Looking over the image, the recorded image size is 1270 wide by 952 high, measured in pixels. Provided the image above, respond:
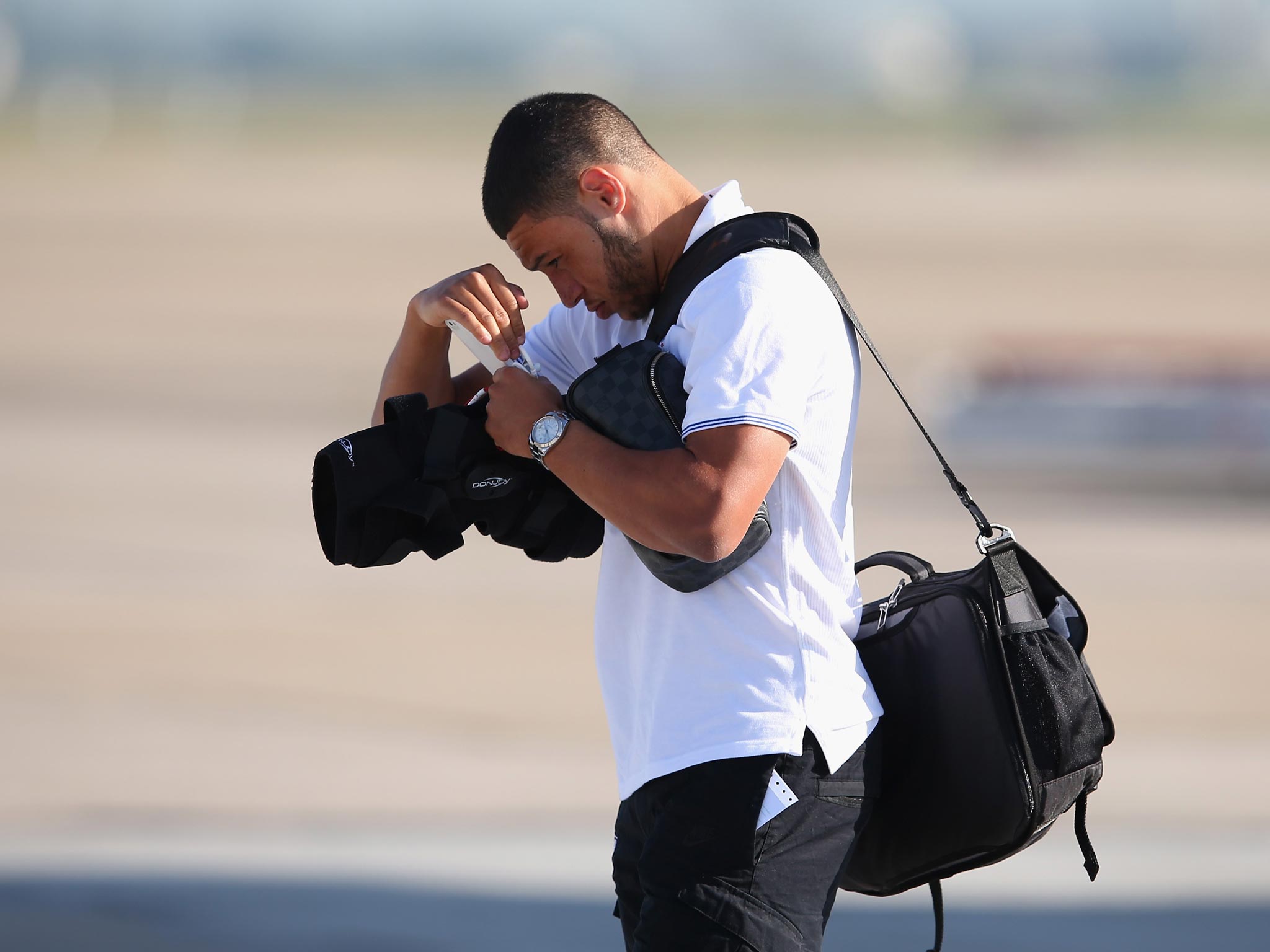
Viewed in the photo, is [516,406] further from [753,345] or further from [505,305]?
Result: [753,345]

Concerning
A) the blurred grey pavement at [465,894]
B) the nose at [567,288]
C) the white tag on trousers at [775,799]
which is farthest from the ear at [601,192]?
the blurred grey pavement at [465,894]

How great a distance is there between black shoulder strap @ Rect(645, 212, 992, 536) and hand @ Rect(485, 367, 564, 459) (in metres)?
0.18

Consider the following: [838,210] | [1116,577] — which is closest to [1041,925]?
[1116,577]

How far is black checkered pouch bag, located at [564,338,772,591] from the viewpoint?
6.98ft

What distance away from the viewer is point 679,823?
7.16ft

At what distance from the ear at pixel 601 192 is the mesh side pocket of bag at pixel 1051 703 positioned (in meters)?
0.84

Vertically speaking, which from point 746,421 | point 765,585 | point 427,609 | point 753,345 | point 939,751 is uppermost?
point 427,609

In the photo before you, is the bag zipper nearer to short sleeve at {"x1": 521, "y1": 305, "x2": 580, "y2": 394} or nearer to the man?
the man

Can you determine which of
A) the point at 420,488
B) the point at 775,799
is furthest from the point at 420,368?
the point at 775,799

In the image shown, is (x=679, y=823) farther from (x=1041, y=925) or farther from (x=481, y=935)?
(x=1041, y=925)

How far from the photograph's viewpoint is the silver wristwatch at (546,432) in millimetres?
2227

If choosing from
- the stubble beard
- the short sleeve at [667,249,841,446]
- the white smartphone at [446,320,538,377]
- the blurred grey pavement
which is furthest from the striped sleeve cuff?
the blurred grey pavement

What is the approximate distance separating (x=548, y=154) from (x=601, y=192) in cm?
10

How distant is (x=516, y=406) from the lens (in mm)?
2328
